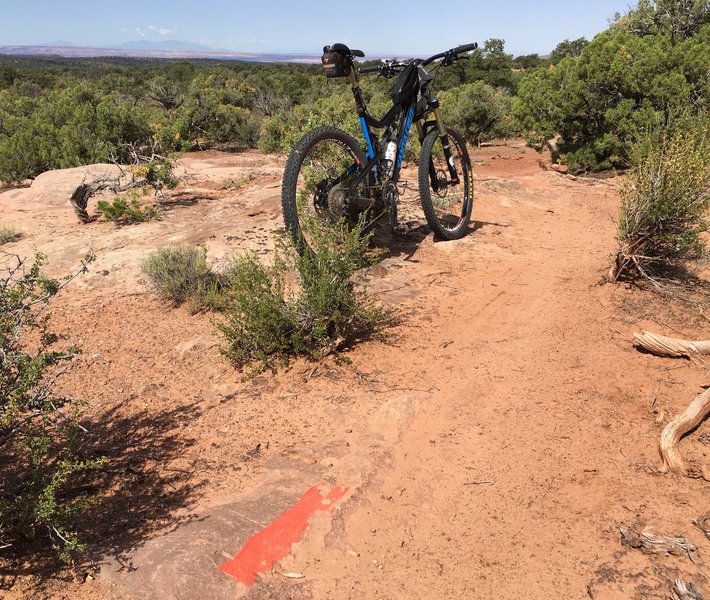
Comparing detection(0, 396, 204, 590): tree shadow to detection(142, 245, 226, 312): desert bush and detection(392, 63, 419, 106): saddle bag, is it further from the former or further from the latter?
detection(392, 63, 419, 106): saddle bag

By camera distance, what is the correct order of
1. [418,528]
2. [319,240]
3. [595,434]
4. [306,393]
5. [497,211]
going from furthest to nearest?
1. [497,211]
2. [319,240]
3. [306,393]
4. [595,434]
5. [418,528]

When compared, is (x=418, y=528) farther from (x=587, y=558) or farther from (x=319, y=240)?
(x=319, y=240)

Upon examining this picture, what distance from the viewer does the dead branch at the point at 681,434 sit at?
274cm

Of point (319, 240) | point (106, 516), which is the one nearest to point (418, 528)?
point (106, 516)

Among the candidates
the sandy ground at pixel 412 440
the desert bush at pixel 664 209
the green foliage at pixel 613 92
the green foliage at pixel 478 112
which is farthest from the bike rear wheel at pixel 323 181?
the green foliage at pixel 478 112

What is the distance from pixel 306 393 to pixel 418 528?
52.7 inches

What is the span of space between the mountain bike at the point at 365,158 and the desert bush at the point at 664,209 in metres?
1.91

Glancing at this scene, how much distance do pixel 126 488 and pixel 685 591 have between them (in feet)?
8.71

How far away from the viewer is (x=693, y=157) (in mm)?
4312

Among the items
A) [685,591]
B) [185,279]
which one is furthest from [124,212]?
[685,591]

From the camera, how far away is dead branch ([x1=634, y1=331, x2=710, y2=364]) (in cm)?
361

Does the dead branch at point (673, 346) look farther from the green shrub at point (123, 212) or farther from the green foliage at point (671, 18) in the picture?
the green foliage at point (671, 18)

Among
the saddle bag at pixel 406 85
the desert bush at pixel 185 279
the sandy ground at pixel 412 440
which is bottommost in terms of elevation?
the sandy ground at pixel 412 440

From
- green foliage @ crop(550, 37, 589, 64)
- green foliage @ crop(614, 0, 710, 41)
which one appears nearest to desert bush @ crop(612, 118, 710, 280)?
green foliage @ crop(614, 0, 710, 41)
